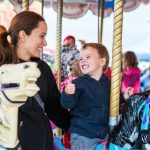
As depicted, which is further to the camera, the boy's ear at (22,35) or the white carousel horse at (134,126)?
the boy's ear at (22,35)

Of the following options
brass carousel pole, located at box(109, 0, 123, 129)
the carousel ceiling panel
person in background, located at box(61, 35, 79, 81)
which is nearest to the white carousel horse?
brass carousel pole, located at box(109, 0, 123, 129)

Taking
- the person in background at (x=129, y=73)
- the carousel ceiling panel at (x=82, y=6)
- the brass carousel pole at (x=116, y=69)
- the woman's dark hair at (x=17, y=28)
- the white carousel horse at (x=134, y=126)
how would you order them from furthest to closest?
1. the carousel ceiling panel at (x=82, y=6)
2. the person in background at (x=129, y=73)
3. the brass carousel pole at (x=116, y=69)
4. the woman's dark hair at (x=17, y=28)
5. the white carousel horse at (x=134, y=126)

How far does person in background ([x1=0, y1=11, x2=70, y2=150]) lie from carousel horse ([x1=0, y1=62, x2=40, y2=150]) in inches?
3.2

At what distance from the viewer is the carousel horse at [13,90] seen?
1.32 m

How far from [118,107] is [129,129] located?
269 millimetres

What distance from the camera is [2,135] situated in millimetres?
1450

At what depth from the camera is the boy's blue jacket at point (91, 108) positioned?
1.92 m

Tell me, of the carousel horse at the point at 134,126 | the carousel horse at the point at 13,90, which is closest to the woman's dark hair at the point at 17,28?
the carousel horse at the point at 13,90

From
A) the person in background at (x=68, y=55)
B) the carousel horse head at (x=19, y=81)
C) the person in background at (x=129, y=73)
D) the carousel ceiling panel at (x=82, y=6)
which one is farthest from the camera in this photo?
the carousel ceiling panel at (x=82, y=6)

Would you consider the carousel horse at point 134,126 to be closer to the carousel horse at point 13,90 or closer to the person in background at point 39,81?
the person in background at point 39,81

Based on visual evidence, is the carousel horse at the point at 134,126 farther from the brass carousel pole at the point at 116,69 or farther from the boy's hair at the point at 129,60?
the boy's hair at the point at 129,60

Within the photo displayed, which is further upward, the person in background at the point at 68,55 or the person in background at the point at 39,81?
the person in background at the point at 39,81

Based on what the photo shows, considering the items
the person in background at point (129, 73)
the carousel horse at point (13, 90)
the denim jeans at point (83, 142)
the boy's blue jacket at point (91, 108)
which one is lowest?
the person in background at point (129, 73)

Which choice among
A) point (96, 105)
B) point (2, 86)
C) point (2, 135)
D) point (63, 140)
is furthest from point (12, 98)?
point (63, 140)
